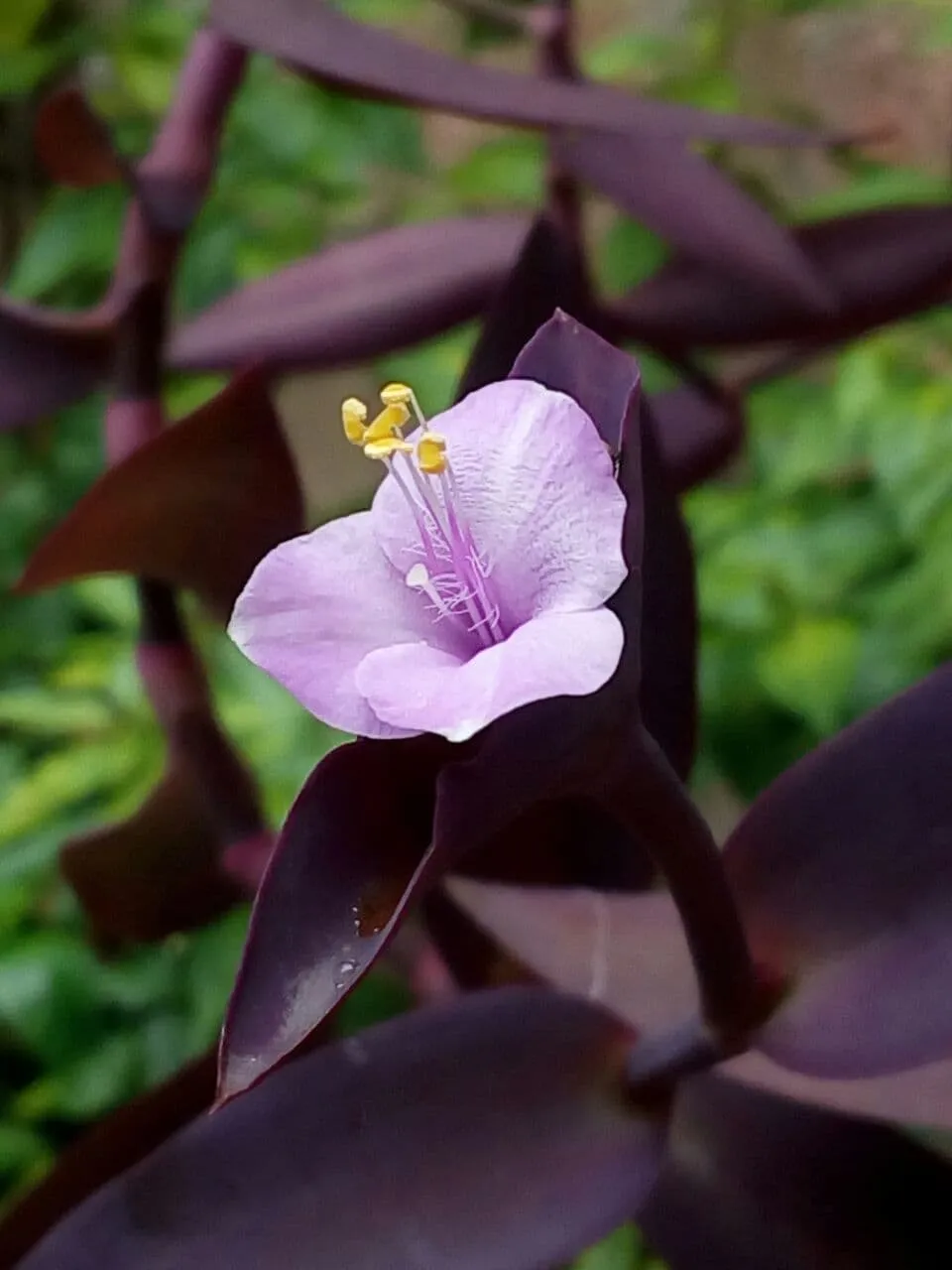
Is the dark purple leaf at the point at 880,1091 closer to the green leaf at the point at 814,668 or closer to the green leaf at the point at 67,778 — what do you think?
the green leaf at the point at 814,668

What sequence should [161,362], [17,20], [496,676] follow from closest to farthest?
[496,676], [161,362], [17,20]

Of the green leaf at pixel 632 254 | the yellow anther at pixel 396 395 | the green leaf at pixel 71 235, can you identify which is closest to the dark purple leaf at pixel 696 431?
the yellow anther at pixel 396 395

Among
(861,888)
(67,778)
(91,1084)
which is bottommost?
(91,1084)

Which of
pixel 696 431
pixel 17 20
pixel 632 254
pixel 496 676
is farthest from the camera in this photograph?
pixel 17 20

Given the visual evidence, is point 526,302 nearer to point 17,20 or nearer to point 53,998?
point 53,998

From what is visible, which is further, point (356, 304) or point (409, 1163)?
point (356, 304)

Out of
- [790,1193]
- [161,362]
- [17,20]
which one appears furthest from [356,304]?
[17,20]

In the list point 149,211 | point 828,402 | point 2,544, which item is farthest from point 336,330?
point 2,544
